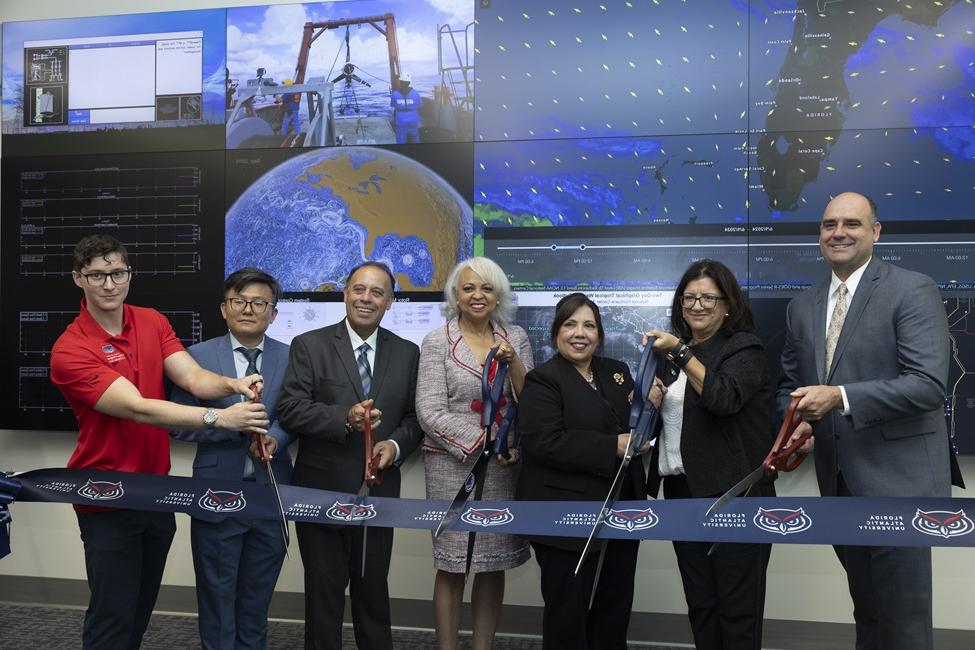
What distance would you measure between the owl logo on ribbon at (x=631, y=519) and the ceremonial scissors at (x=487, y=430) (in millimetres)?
519

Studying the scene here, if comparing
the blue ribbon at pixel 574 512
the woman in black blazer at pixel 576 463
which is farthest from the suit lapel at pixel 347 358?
the woman in black blazer at pixel 576 463

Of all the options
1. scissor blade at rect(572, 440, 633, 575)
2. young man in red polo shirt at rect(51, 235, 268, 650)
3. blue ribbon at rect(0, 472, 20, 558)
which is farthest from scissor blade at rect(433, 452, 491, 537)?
blue ribbon at rect(0, 472, 20, 558)

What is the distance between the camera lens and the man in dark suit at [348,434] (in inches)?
120

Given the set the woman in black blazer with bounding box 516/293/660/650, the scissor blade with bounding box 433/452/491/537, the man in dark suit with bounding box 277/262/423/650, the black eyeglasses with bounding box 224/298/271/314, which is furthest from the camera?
the black eyeglasses with bounding box 224/298/271/314

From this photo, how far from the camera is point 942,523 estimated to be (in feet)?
8.22

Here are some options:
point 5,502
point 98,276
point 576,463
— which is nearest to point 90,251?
point 98,276

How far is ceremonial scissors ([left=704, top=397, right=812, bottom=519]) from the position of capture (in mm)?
2586

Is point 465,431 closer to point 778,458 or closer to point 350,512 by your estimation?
point 350,512

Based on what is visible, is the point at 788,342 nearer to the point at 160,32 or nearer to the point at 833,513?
the point at 833,513

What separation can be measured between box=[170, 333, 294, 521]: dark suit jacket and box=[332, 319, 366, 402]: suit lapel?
0.85 ft

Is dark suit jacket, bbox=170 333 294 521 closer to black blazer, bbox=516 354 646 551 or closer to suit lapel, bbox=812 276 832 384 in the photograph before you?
black blazer, bbox=516 354 646 551

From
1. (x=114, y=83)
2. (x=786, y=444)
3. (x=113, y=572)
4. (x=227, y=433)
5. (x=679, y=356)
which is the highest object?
(x=114, y=83)

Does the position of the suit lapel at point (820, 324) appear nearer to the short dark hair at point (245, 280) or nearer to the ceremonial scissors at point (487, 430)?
the ceremonial scissors at point (487, 430)

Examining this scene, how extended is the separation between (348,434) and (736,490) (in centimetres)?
142
